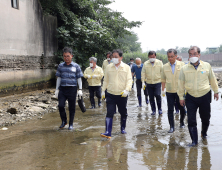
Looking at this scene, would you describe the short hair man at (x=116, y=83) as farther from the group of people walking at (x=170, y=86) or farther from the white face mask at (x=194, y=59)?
the white face mask at (x=194, y=59)

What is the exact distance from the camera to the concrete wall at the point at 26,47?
32.9ft

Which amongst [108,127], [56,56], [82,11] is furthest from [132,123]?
[82,11]

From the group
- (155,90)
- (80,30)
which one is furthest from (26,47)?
(155,90)

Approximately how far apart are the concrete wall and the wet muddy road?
13.9ft

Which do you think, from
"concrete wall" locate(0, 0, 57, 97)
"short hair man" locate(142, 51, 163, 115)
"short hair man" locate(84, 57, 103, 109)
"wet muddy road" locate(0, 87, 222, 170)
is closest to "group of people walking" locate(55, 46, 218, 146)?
"wet muddy road" locate(0, 87, 222, 170)

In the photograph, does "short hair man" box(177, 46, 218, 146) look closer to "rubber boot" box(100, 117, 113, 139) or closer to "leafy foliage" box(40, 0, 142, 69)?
"rubber boot" box(100, 117, 113, 139)

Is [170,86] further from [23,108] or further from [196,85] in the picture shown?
[23,108]

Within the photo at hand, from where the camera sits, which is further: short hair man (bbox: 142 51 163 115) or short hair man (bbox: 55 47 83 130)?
short hair man (bbox: 142 51 163 115)

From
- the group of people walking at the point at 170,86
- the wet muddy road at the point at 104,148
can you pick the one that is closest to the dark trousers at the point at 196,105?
the group of people walking at the point at 170,86

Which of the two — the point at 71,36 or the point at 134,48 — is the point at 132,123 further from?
the point at 134,48

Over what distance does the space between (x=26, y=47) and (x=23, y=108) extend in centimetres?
418

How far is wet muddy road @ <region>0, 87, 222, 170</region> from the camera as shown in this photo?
156 inches

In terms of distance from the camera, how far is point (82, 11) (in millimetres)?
15719

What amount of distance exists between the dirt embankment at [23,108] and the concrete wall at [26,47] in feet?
3.47
